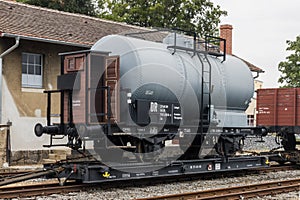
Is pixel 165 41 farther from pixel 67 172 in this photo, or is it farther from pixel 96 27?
pixel 96 27

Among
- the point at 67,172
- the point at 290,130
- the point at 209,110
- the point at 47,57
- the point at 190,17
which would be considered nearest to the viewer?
the point at 67,172

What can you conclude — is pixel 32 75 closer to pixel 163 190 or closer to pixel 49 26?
pixel 49 26

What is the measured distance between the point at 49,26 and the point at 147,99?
9.53 meters

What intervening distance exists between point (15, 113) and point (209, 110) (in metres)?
8.13

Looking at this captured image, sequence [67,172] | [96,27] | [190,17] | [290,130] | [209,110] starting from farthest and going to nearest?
[190,17]
[96,27]
[290,130]
[209,110]
[67,172]

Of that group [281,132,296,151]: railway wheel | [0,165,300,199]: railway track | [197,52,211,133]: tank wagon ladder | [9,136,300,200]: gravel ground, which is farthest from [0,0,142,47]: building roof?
[281,132,296,151]: railway wheel

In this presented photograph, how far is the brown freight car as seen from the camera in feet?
62.2

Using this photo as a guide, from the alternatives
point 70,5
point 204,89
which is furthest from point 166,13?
point 204,89

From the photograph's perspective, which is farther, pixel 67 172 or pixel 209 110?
pixel 209 110

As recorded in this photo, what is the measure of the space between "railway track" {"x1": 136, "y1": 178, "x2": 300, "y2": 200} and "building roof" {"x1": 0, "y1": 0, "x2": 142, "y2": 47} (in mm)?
9881

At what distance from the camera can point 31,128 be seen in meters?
19.9

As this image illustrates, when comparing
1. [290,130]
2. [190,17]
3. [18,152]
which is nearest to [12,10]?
[18,152]

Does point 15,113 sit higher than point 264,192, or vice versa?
point 15,113

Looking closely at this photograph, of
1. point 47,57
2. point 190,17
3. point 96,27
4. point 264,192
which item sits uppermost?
point 190,17
